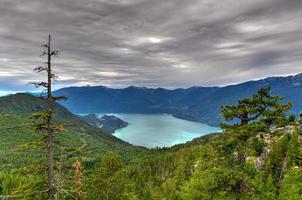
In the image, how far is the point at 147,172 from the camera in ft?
568

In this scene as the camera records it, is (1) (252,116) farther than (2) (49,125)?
Yes

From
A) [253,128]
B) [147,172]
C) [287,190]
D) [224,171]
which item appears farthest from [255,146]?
[147,172]

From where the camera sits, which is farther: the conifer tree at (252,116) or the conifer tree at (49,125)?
the conifer tree at (252,116)

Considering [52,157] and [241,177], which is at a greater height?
[52,157]

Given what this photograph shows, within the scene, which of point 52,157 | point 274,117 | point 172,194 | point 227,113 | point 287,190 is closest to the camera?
point 52,157

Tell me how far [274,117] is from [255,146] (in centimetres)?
279

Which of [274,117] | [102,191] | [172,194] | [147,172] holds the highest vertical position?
[274,117]

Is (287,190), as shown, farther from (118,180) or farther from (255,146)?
→ (118,180)

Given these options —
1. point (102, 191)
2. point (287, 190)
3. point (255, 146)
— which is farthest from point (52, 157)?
point (102, 191)

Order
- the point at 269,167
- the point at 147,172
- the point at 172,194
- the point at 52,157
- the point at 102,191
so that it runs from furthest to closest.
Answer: the point at 147,172, the point at 172,194, the point at 269,167, the point at 102,191, the point at 52,157

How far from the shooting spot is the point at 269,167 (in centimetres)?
4569

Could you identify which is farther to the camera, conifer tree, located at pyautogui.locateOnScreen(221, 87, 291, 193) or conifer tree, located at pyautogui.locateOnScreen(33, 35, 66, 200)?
conifer tree, located at pyautogui.locateOnScreen(221, 87, 291, 193)

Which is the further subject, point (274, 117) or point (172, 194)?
point (172, 194)

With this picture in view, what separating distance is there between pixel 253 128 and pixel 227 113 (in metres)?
2.45
